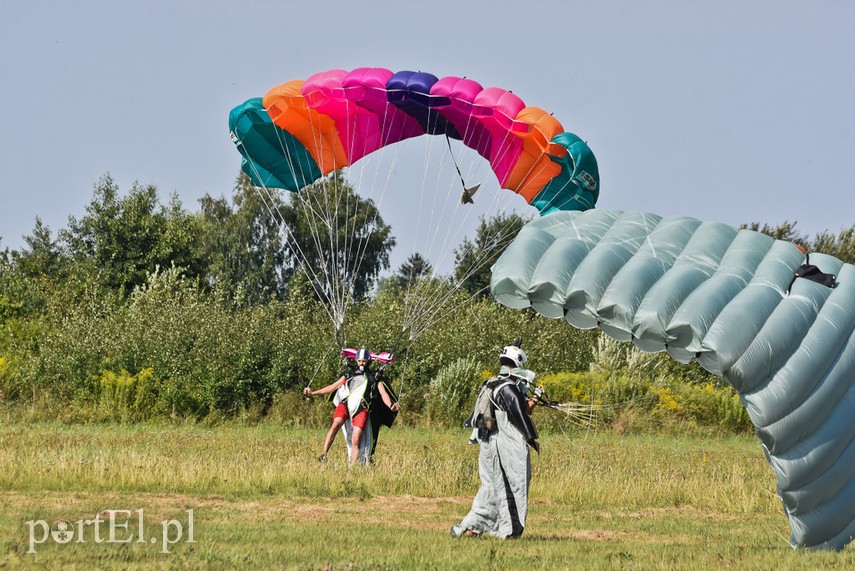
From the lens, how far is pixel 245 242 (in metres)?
55.2

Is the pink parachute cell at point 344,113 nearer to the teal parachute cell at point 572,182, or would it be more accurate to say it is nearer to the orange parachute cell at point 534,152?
the orange parachute cell at point 534,152

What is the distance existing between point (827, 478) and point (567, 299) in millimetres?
2334

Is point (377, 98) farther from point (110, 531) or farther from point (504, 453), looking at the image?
point (110, 531)

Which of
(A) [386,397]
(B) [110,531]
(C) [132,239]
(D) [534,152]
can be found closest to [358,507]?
(A) [386,397]

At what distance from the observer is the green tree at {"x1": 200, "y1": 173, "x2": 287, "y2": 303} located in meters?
54.2

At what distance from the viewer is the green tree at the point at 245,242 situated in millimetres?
54188

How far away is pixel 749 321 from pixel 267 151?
10.9 metres

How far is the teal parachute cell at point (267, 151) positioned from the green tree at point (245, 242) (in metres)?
35.2

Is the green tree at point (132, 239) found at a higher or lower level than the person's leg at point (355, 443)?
higher

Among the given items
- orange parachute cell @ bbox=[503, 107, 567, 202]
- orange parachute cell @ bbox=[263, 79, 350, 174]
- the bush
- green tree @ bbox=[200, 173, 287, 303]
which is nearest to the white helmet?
orange parachute cell @ bbox=[503, 107, 567, 202]

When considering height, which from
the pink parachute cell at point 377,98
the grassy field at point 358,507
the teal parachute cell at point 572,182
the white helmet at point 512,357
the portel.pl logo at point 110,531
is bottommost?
the grassy field at point 358,507

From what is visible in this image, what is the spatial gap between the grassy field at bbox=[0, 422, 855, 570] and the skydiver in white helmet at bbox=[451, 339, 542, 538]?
0.25 metres

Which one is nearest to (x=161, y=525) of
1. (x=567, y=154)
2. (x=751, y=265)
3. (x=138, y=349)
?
(x=751, y=265)

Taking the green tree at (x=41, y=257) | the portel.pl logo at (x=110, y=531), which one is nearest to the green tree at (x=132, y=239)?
the green tree at (x=41, y=257)
